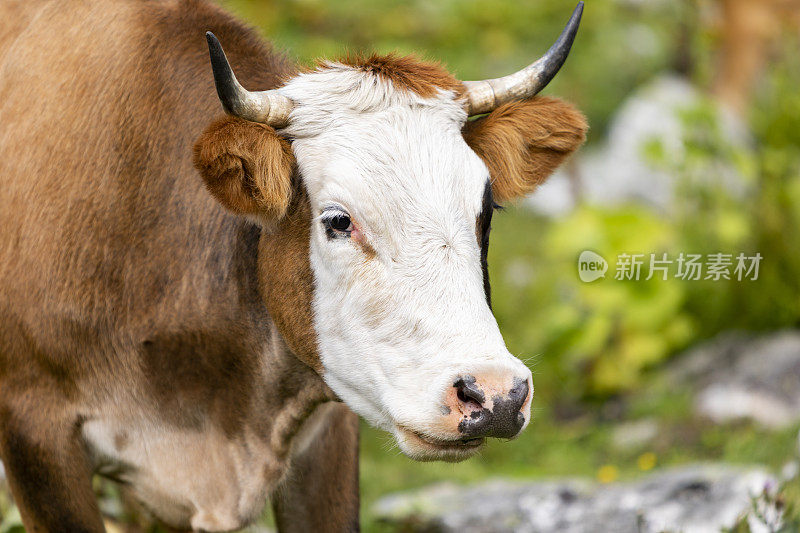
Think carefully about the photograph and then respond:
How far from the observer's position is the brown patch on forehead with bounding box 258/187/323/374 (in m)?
3.52

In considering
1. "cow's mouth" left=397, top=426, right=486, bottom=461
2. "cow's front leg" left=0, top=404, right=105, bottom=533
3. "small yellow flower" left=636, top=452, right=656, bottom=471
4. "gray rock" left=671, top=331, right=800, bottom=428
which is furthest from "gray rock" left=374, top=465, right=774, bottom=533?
"cow's front leg" left=0, top=404, right=105, bottom=533

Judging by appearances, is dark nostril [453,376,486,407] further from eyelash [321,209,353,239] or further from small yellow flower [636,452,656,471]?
small yellow flower [636,452,656,471]

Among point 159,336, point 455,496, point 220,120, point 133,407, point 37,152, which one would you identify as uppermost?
point 220,120

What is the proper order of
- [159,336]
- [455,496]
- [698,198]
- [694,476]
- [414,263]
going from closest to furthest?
[414,263] < [159,336] < [694,476] < [455,496] < [698,198]

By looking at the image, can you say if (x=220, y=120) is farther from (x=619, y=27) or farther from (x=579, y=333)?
(x=619, y=27)

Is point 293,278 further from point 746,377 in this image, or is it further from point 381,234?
point 746,377

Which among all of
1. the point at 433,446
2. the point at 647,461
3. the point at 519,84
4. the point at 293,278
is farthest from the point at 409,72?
the point at 647,461

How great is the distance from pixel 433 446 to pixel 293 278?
740mm

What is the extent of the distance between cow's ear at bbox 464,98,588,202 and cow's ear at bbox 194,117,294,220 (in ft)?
2.49

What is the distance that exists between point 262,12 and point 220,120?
7.74 meters

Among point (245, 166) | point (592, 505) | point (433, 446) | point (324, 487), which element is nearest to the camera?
point (433, 446)

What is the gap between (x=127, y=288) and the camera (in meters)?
3.85

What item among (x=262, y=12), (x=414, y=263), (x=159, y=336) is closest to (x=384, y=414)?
(x=414, y=263)

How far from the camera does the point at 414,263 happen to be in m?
3.28
